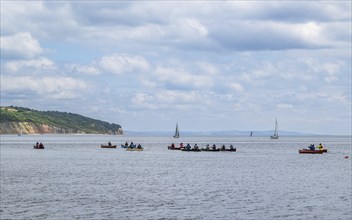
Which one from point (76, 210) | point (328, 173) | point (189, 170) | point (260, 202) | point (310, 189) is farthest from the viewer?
point (189, 170)

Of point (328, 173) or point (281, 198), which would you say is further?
point (328, 173)

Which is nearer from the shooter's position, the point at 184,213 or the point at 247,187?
the point at 184,213

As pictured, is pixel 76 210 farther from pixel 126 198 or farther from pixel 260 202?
pixel 260 202

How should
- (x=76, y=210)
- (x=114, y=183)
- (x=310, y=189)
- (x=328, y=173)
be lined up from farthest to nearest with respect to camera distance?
(x=328, y=173), (x=114, y=183), (x=310, y=189), (x=76, y=210)

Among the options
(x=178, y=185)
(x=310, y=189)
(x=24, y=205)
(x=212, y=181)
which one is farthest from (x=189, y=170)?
(x=24, y=205)

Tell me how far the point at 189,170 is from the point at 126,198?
4545cm

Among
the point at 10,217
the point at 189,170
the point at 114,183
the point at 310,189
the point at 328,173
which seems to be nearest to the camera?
the point at 10,217

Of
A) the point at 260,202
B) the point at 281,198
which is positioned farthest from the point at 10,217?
the point at 281,198

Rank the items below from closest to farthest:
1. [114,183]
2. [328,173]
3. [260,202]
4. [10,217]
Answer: [10,217], [260,202], [114,183], [328,173]

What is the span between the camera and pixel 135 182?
87500 millimetres

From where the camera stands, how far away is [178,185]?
83375 millimetres

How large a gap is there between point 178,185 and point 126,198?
55.1 feet

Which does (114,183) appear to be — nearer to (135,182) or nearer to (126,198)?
(135,182)

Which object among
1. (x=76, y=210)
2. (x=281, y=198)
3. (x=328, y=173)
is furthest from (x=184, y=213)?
(x=328, y=173)
